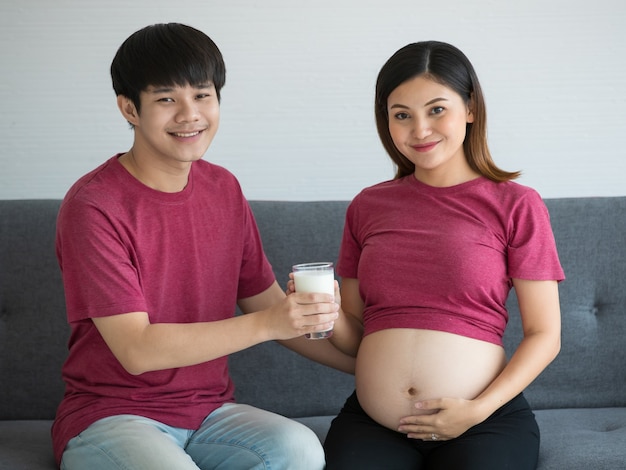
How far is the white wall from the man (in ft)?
2.57

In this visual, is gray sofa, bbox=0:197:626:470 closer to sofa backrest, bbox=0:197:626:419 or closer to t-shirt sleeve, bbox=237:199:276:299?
sofa backrest, bbox=0:197:626:419

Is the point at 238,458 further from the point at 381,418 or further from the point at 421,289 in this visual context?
the point at 421,289

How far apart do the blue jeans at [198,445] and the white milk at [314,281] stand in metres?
0.32

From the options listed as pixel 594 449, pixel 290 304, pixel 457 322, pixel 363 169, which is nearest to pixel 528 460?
pixel 594 449

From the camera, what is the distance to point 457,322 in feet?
6.38

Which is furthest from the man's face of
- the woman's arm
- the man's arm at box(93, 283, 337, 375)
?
the woman's arm

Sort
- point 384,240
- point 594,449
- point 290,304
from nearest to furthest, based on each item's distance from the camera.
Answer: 1. point 290,304
2. point 594,449
3. point 384,240

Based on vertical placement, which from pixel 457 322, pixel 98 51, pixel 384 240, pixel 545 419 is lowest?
pixel 545 419

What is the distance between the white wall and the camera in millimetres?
2789

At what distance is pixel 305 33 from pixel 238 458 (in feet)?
4.98

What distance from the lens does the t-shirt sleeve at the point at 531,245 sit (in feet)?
6.38

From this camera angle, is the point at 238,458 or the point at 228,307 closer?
the point at 238,458

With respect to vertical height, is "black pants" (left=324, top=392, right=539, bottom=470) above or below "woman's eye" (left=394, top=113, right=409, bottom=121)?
below

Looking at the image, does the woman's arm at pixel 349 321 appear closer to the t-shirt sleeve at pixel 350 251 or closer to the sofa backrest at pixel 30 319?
the t-shirt sleeve at pixel 350 251
